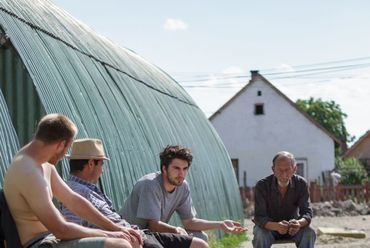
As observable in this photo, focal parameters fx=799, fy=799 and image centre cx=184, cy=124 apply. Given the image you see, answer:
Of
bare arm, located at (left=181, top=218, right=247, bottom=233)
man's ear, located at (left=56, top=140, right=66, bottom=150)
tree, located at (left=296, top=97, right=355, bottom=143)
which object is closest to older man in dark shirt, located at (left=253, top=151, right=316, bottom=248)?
bare arm, located at (left=181, top=218, right=247, bottom=233)

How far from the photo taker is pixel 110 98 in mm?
10453

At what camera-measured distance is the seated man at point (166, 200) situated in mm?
6539

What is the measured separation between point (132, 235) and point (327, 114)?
73.3 meters

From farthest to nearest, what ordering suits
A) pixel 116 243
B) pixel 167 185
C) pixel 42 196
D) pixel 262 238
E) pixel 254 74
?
pixel 254 74
pixel 262 238
pixel 167 185
pixel 116 243
pixel 42 196

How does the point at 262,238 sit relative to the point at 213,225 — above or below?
below

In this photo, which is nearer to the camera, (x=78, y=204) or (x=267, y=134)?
(x=78, y=204)

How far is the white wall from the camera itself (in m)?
42.2

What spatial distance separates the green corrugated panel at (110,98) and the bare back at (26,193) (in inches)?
122

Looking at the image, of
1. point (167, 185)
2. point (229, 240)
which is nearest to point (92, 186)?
point (167, 185)

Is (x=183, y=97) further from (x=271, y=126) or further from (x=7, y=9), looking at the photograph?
(x=271, y=126)

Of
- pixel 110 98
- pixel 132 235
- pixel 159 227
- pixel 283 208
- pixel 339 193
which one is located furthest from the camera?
pixel 339 193

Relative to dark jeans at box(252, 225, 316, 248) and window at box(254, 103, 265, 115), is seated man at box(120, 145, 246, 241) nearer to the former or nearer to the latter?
dark jeans at box(252, 225, 316, 248)

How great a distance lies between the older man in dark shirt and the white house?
111 ft

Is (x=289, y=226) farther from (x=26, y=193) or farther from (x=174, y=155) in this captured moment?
(x=26, y=193)
